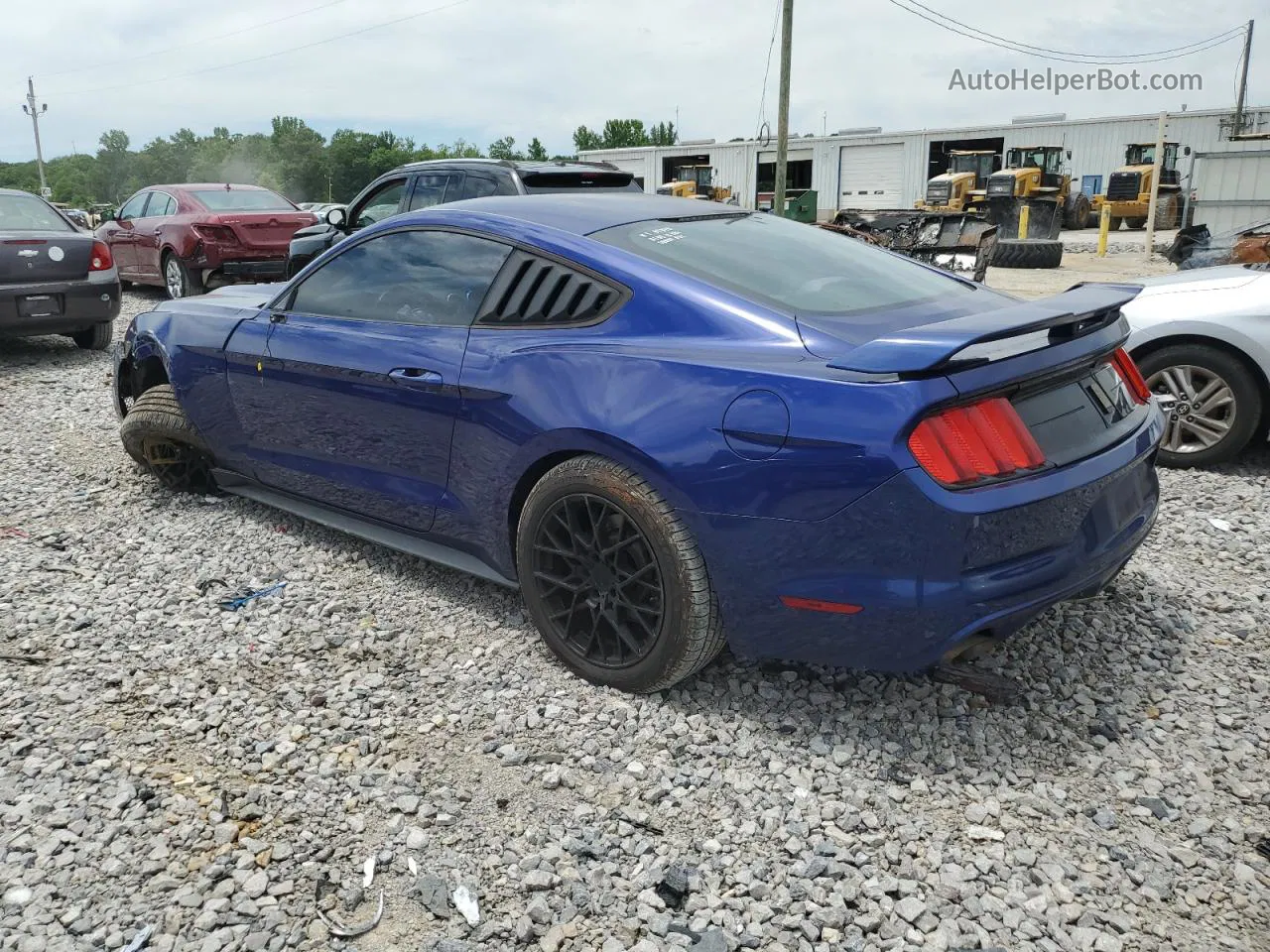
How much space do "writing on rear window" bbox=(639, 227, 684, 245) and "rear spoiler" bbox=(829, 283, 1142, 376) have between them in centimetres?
96

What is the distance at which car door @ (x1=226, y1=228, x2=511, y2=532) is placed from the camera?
3.50 meters

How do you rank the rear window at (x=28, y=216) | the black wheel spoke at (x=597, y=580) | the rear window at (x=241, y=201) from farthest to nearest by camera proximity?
the rear window at (x=241, y=201)
the rear window at (x=28, y=216)
the black wheel spoke at (x=597, y=580)

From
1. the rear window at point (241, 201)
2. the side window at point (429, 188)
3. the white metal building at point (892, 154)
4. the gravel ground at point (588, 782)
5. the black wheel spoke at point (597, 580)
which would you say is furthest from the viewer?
the white metal building at point (892, 154)

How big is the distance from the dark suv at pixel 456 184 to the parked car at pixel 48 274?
1.72m

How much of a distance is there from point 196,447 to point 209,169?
124 m

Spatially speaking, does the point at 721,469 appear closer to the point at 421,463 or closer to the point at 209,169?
the point at 421,463

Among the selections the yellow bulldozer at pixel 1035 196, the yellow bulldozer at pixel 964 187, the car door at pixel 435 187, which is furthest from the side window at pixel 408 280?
the yellow bulldozer at pixel 964 187

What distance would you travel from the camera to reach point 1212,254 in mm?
9086

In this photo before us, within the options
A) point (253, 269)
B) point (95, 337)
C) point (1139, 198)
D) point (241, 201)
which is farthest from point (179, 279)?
point (1139, 198)

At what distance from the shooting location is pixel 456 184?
28.7 ft

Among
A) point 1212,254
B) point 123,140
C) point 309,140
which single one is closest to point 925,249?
point 1212,254

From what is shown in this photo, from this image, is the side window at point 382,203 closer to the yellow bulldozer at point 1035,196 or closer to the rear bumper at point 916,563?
the rear bumper at point 916,563

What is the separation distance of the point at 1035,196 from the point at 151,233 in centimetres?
2396

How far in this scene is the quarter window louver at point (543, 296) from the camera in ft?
10.4
